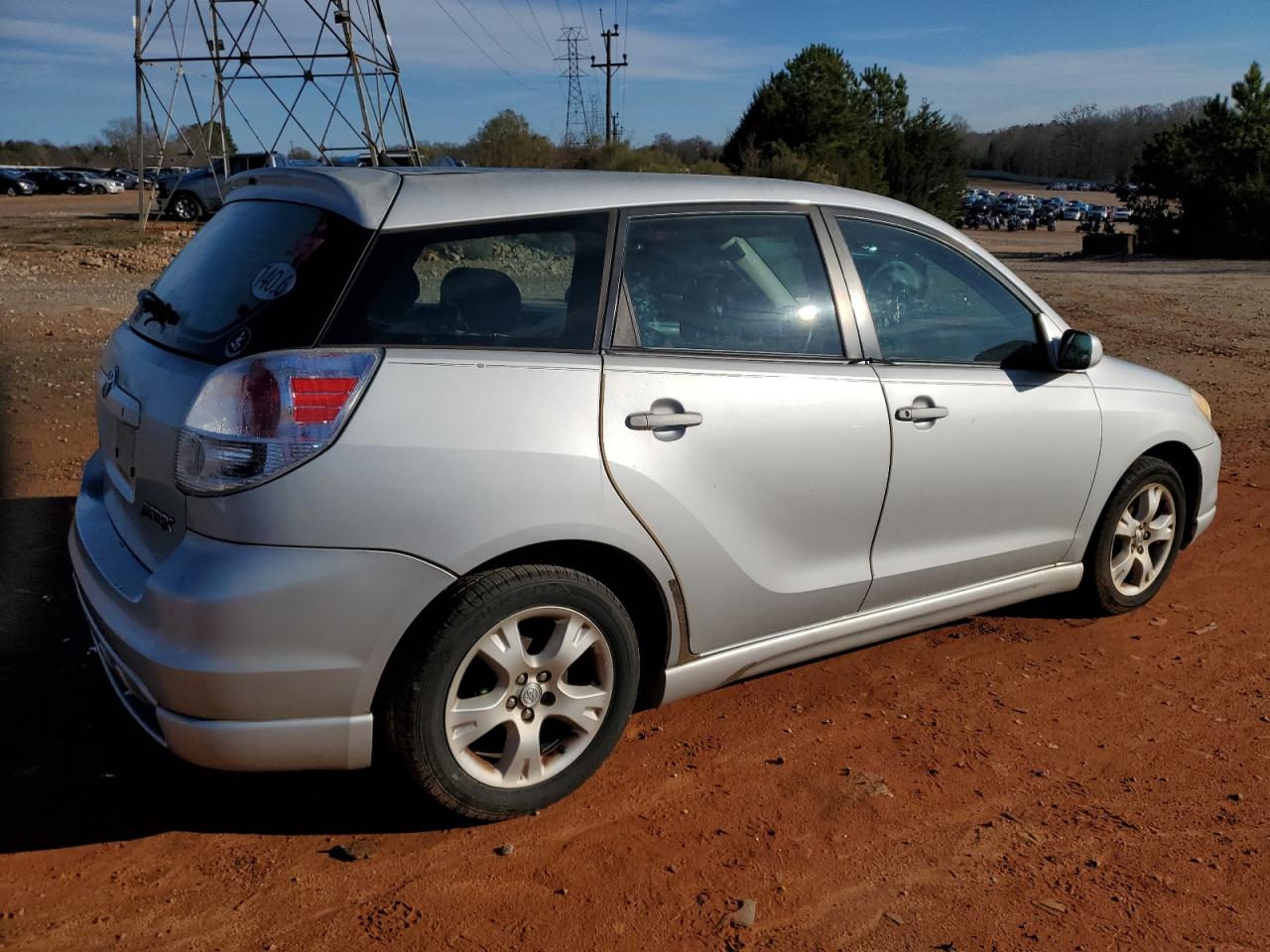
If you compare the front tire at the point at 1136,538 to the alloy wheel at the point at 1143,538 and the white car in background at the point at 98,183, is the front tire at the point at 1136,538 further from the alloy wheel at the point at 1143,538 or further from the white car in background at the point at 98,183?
the white car in background at the point at 98,183

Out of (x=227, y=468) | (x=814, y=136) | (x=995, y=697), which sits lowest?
(x=995, y=697)

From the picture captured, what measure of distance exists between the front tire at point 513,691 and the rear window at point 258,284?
82cm

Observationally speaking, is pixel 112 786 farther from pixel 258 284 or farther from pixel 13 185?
pixel 13 185

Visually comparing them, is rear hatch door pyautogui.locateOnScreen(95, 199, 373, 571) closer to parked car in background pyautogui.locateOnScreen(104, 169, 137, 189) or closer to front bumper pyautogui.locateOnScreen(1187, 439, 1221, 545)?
front bumper pyautogui.locateOnScreen(1187, 439, 1221, 545)

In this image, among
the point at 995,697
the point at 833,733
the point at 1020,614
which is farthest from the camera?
the point at 1020,614

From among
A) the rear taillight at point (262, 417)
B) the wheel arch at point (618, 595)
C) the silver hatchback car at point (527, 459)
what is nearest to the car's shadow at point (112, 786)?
the silver hatchback car at point (527, 459)

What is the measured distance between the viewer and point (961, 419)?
388cm

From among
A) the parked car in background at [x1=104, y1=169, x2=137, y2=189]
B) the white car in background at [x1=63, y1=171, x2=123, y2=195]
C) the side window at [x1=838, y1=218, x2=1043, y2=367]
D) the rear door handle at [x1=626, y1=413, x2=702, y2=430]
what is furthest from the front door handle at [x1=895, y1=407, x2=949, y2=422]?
the parked car in background at [x1=104, y1=169, x2=137, y2=189]

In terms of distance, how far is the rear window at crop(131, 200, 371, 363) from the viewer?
2836mm

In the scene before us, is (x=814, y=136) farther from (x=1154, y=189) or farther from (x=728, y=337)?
(x=728, y=337)

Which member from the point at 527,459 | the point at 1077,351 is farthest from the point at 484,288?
the point at 1077,351

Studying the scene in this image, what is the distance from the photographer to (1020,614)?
4930 millimetres

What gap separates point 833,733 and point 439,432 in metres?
1.79

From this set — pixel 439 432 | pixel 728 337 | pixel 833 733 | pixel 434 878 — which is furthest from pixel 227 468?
pixel 833 733
